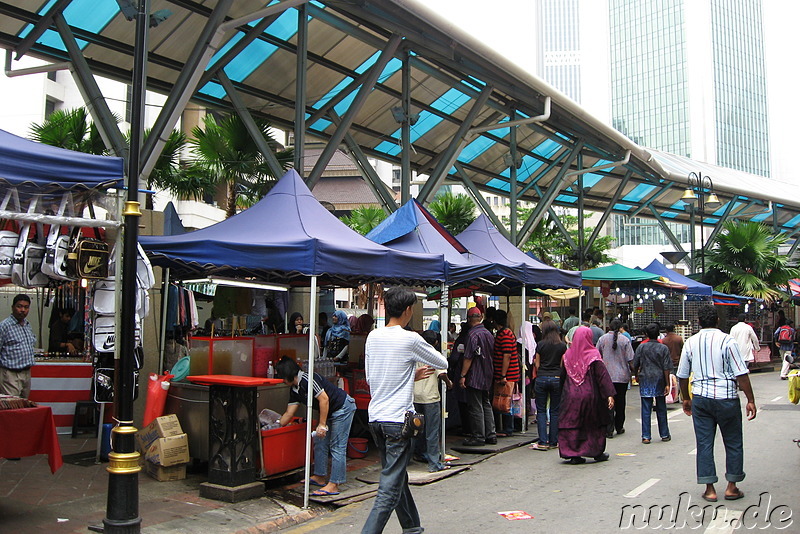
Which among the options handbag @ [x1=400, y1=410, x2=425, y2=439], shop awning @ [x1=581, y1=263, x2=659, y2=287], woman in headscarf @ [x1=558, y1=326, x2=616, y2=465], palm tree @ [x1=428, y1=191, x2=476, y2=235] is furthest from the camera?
palm tree @ [x1=428, y1=191, x2=476, y2=235]

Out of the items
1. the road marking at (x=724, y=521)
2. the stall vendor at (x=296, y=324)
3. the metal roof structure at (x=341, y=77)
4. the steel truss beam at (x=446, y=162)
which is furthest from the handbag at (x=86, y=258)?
the steel truss beam at (x=446, y=162)

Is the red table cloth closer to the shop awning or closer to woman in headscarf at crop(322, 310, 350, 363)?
woman in headscarf at crop(322, 310, 350, 363)

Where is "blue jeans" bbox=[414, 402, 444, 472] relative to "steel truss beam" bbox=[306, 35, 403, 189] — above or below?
below

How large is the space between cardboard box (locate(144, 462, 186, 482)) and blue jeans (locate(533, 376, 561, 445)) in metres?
4.98

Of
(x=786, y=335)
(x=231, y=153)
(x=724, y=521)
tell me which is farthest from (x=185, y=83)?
(x=786, y=335)

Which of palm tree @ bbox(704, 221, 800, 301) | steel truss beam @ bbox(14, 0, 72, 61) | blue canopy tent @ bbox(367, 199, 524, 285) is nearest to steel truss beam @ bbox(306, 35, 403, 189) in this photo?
blue canopy tent @ bbox(367, 199, 524, 285)

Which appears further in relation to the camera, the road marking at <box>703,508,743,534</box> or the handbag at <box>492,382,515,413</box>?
the handbag at <box>492,382,515,413</box>

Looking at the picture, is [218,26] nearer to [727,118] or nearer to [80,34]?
[80,34]

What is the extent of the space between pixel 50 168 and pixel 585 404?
6599 millimetres

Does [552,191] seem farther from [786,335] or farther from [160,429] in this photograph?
[160,429]

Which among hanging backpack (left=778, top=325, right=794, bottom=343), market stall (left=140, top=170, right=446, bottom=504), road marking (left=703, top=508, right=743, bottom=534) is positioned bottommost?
road marking (left=703, top=508, right=743, bottom=534)

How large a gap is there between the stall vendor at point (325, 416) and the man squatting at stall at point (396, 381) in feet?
6.39

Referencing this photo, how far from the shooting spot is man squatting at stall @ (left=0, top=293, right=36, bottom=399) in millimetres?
9242

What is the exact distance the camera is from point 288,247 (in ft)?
25.9
